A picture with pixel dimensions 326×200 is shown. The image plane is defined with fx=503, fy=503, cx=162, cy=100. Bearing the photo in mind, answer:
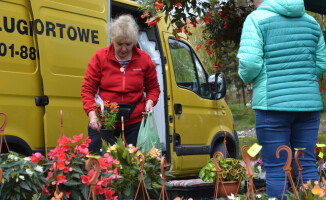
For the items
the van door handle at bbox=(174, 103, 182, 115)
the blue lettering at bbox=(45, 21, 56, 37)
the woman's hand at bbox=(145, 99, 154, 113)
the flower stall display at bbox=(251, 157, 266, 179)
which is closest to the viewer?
the woman's hand at bbox=(145, 99, 154, 113)

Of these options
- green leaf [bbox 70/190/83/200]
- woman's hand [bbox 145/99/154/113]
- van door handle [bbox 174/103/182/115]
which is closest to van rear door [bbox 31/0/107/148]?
woman's hand [bbox 145/99/154/113]

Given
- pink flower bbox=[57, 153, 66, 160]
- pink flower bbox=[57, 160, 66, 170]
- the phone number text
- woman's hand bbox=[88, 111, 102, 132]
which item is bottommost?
pink flower bbox=[57, 160, 66, 170]

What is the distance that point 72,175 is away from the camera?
2.69 meters

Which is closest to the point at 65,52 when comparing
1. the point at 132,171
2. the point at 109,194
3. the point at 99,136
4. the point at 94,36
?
the point at 94,36

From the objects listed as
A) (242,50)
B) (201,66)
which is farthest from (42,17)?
(201,66)

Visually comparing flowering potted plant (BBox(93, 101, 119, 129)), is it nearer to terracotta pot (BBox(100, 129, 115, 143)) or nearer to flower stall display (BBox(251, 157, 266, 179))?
terracotta pot (BBox(100, 129, 115, 143))

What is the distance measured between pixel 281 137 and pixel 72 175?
158cm

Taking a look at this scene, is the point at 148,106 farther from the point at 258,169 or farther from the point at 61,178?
the point at 258,169

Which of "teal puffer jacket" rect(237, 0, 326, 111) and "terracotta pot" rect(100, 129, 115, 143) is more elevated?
"teal puffer jacket" rect(237, 0, 326, 111)

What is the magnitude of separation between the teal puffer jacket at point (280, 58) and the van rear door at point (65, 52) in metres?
2.08

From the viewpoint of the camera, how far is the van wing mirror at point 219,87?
6.96 m

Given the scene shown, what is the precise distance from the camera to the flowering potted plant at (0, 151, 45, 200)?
8.09 ft

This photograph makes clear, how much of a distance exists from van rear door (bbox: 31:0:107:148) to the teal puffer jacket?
6.82ft

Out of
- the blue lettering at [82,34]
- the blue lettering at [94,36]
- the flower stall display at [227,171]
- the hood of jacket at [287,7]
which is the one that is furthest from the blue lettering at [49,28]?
the hood of jacket at [287,7]
